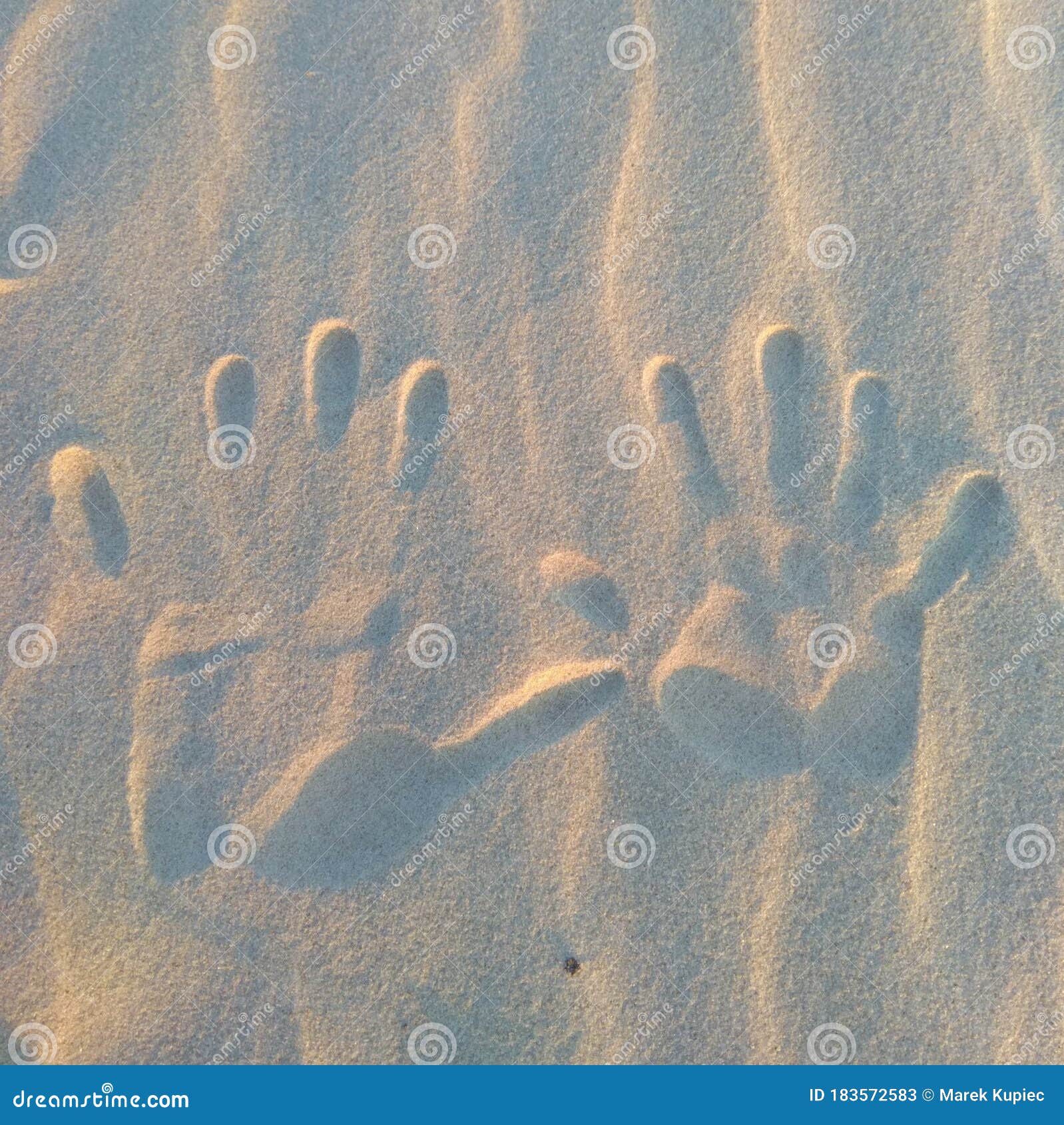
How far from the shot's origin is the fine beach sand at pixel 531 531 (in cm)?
216

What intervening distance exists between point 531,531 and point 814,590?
788 mm

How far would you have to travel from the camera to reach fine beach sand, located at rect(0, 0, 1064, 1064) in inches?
84.9

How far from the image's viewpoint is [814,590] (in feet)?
7.25

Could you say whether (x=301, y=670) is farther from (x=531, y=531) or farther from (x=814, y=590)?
(x=814, y=590)

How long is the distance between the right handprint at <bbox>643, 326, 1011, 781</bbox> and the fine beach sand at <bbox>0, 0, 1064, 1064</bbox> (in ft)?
0.04

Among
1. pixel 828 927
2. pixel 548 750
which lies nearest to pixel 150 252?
pixel 548 750

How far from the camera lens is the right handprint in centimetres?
217

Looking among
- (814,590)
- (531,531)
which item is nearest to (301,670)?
(531,531)

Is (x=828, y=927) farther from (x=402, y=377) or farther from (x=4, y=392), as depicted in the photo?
(x=4, y=392)

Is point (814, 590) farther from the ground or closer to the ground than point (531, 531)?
closer to the ground

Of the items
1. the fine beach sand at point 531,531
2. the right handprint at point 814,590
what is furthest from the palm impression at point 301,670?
the right handprint at point 814,590

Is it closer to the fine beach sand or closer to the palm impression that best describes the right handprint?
the fine beach sand

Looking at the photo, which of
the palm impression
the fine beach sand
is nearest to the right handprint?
the fine beach sand

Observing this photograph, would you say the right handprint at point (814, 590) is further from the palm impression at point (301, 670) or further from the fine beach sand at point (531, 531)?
the palm impression at point (301, 670)
